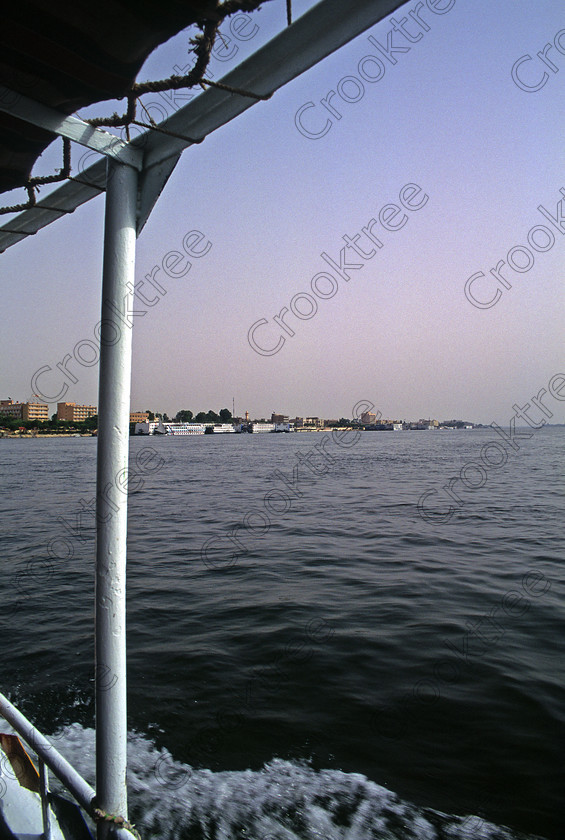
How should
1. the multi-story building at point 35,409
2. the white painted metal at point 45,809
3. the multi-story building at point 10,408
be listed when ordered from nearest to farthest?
the white painted metal at point 45,809, the multi-story building at point 35,409, the multi-story building at point 10,408

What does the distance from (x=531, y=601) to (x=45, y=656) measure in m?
7.35

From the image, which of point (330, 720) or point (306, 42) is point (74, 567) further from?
point (306, 42)

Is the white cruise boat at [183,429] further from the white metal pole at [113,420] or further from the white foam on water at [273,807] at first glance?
the white metal pole at [113,420]

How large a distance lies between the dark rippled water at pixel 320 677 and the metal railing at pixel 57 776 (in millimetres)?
1798

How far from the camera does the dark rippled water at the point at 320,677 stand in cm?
396

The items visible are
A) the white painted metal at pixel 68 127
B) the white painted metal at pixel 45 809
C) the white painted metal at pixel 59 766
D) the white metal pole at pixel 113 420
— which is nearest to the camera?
the white painted metal at pixel 68 127

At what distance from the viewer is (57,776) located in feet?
7.24

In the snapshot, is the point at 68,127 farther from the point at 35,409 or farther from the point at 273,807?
the point at 35,409

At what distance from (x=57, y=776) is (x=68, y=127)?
2612 mm

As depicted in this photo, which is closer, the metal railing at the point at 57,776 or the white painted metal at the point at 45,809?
the metal railing at the point at 57,776

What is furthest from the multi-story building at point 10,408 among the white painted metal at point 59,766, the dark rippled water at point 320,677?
the white painted metal at point 59,766

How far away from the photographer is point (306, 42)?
166 centimetres

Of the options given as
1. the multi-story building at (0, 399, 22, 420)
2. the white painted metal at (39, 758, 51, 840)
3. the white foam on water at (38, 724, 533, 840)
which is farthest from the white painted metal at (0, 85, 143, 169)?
the multi-story building at (0, 399, 22, 420)

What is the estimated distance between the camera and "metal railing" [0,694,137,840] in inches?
83.0
